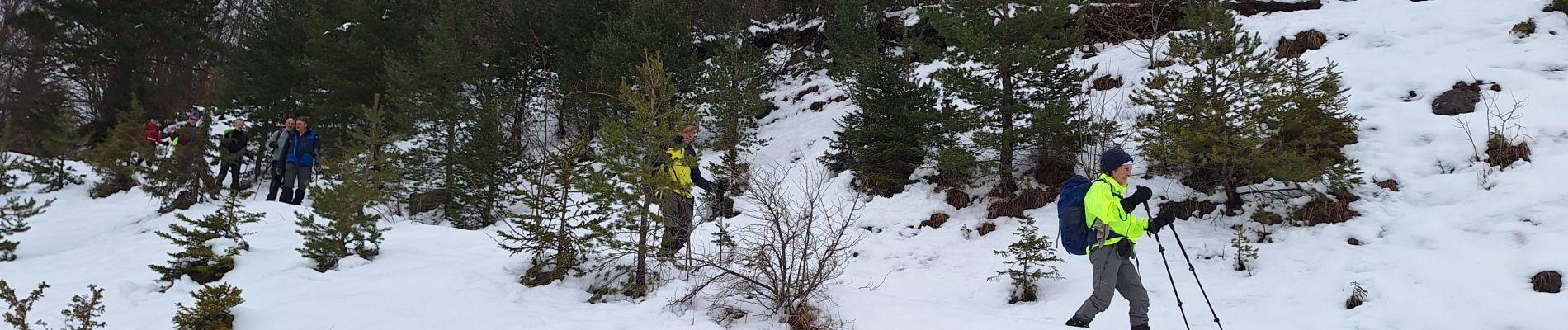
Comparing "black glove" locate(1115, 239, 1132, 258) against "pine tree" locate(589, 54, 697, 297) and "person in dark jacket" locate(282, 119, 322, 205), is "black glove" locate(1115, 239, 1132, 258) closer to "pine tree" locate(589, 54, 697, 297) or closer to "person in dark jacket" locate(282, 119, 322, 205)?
"pine tree" locate(589, 54, 697, 297)

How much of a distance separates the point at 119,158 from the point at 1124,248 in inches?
606

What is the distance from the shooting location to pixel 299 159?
1077 cm

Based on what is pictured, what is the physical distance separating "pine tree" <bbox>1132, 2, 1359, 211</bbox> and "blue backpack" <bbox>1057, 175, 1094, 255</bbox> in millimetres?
3064

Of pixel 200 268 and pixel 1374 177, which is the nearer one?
pixel 200 268

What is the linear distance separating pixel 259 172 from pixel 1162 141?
67.8 ft

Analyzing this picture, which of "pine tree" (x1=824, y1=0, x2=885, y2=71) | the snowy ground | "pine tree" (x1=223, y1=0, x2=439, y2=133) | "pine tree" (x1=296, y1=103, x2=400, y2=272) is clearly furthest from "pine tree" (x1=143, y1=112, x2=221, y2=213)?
"pine tree" (x1=824, y1=0, x2=885, y2=71)

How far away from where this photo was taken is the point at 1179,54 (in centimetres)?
782

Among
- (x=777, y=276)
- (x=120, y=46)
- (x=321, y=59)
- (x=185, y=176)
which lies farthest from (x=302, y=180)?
(x=120, y=46)

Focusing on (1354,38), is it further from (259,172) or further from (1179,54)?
(259,172)

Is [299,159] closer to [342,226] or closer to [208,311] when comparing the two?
[342,226]

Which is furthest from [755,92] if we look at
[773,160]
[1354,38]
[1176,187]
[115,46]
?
[115,46]

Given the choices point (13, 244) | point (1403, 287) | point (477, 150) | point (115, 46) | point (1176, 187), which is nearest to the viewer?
point (1403, 287)

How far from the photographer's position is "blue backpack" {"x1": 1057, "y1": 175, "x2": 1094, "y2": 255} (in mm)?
4492

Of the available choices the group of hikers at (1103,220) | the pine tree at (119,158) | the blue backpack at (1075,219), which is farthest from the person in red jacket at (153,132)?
the blue backpack at (1075,219)
